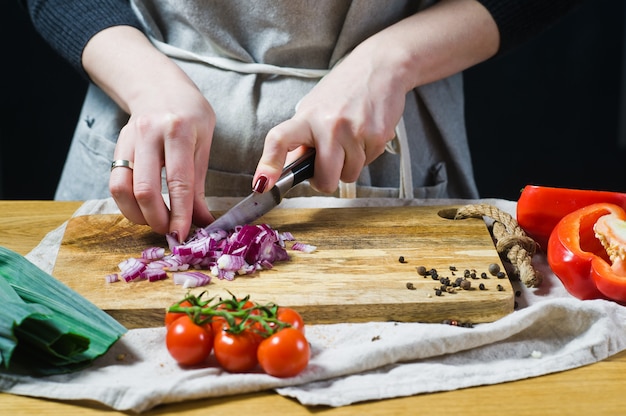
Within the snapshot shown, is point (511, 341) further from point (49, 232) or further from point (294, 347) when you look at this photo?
point (49, 232)

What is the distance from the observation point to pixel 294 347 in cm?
99

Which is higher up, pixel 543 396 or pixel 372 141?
pixel 372 141

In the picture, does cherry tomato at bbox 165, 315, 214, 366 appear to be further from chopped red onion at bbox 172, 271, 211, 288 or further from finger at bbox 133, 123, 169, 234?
finger at bbox 133, 123, 169, 234

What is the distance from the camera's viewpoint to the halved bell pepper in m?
1.23

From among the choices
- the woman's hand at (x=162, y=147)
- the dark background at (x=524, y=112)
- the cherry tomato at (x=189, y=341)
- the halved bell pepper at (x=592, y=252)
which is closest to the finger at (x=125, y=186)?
the woman's hand at (x=162, y=147)

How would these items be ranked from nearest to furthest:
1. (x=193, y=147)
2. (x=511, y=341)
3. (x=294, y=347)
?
(x=294, y=347), (x=511, y=341), (x=193, y=147)

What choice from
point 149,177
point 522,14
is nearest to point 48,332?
point 149,177

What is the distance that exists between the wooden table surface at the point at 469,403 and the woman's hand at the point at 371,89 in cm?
51

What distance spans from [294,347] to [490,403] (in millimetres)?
241

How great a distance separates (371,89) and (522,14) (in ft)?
1.31

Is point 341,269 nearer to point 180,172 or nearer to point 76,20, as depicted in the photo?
point 180,172

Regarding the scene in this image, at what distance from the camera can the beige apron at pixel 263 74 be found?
1703mm

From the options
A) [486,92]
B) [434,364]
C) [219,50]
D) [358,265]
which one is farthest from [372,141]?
[486,92]

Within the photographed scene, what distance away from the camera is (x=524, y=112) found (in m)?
3.23
